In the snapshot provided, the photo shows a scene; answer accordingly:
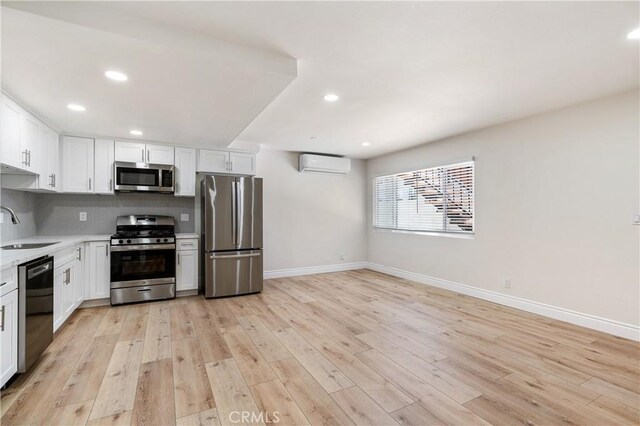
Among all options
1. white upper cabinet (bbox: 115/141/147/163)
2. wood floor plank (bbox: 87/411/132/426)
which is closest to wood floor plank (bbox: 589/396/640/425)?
wood floor plank (bbox: 87/411/132/426)

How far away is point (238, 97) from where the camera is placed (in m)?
2.72

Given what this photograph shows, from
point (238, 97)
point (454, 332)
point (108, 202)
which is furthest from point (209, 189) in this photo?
point (454, 332)

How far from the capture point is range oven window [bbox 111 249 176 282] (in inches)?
156

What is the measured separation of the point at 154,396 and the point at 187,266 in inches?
102

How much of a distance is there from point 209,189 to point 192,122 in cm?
116

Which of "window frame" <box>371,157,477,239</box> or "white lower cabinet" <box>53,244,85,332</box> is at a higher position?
"window frame" <box>371,157,477,239</box>

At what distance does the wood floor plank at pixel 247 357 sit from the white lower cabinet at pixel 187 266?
154 centimetres

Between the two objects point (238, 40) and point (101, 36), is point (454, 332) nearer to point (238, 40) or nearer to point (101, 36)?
point (238, 40)

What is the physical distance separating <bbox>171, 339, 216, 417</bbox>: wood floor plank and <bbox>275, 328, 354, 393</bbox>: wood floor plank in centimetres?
75

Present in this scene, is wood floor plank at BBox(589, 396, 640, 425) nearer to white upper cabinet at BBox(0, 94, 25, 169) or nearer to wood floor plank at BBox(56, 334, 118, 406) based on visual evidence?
wood floor plank at BBox(56, 334, 118, 406)

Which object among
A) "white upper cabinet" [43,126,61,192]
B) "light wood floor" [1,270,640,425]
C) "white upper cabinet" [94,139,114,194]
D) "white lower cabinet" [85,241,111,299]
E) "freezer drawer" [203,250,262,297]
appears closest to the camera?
"light wood floor" [1,270,640,425]

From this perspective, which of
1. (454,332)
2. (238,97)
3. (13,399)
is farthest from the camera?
(454,332)

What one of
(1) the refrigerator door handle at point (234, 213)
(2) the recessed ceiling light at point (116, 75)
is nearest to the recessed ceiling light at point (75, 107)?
(2) the recessed ceiling light at point (116, 75)

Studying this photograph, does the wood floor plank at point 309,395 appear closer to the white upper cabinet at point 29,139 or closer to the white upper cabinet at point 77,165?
the white upper cabinet at point 29,139
